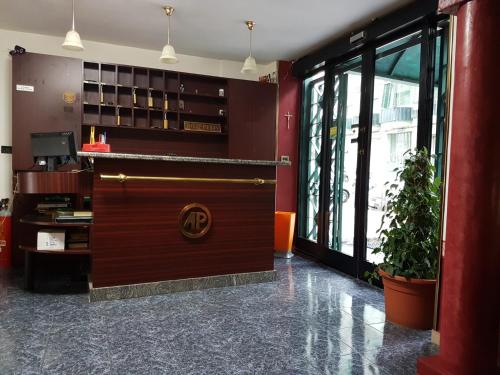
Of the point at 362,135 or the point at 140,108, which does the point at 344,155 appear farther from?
the point at 140,108

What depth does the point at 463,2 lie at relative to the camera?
146 cm

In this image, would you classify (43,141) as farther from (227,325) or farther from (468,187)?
(468,187)

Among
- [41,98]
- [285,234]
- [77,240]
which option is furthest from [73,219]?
[285,234]

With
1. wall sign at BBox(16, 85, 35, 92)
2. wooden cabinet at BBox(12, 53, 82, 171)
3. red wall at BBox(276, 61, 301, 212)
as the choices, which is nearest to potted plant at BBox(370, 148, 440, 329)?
red wall at BBox(276, 61, 301, 212)

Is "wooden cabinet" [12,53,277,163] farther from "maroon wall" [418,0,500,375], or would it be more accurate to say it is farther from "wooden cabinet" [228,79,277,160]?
"maroon wall" [418,0,500,375]

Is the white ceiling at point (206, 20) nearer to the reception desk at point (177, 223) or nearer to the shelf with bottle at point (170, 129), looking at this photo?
the shelf with bottle at point (170, 129)

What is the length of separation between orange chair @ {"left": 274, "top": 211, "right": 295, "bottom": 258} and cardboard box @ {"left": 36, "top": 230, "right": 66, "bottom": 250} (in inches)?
103

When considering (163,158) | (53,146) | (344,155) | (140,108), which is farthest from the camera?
(140,108)

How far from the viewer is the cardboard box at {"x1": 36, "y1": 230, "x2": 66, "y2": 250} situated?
308 cm

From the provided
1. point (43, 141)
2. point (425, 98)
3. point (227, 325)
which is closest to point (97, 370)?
point (227, 325)

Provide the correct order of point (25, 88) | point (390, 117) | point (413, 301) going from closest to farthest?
1. point (413, 301)
2. point (390, 117)
3. point (25, 88)

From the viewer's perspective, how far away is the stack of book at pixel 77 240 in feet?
10.3

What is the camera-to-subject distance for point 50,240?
3.09m

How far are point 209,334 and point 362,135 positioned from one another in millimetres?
2614
